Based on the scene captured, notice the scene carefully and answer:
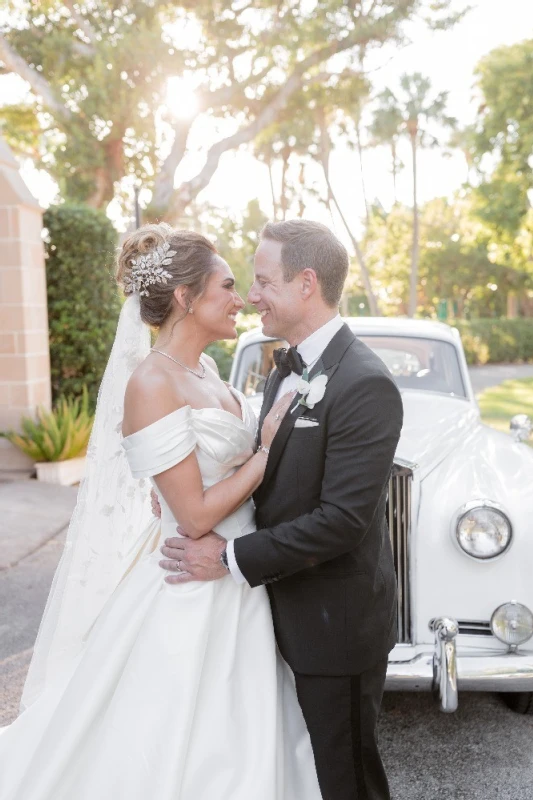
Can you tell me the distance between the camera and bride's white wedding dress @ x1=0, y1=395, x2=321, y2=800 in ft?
7.65

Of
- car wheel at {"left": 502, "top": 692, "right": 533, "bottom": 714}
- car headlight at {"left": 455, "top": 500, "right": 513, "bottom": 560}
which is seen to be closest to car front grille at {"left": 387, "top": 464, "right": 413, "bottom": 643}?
car headlight at {"left": 455, "top": 500, "right": 513, "bottom": 560}

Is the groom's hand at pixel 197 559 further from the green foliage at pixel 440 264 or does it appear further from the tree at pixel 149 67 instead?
the green foliage at pixel 440 264

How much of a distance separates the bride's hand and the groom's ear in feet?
0.95

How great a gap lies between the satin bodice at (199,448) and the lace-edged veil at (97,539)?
0.37 metres

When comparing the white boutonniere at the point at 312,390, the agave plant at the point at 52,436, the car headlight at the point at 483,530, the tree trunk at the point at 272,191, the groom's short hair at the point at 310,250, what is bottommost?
the agave plant at the point at 52,436

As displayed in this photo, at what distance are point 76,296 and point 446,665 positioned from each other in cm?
792

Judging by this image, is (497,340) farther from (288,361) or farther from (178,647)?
(178,647)

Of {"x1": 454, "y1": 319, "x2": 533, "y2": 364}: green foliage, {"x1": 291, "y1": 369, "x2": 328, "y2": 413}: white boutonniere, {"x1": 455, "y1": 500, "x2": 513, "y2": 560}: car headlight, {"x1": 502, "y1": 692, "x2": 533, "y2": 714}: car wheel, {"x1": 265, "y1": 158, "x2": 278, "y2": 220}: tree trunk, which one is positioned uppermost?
{"x1": 265, "y1": 158, "x2": 278, "y2": 220}: tree trunk

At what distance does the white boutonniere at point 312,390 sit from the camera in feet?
7.41

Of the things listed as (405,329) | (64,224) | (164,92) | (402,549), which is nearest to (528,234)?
(164,92)

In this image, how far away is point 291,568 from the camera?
2.24 meters

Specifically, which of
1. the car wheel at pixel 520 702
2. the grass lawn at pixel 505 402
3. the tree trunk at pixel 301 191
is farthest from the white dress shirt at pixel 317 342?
the tree trunk at pixel 301 191

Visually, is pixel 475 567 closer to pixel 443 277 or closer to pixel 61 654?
pixel 61 654

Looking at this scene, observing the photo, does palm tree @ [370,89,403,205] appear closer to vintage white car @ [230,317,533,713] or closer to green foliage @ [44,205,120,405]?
green foliage @ [44,205,120,405]
